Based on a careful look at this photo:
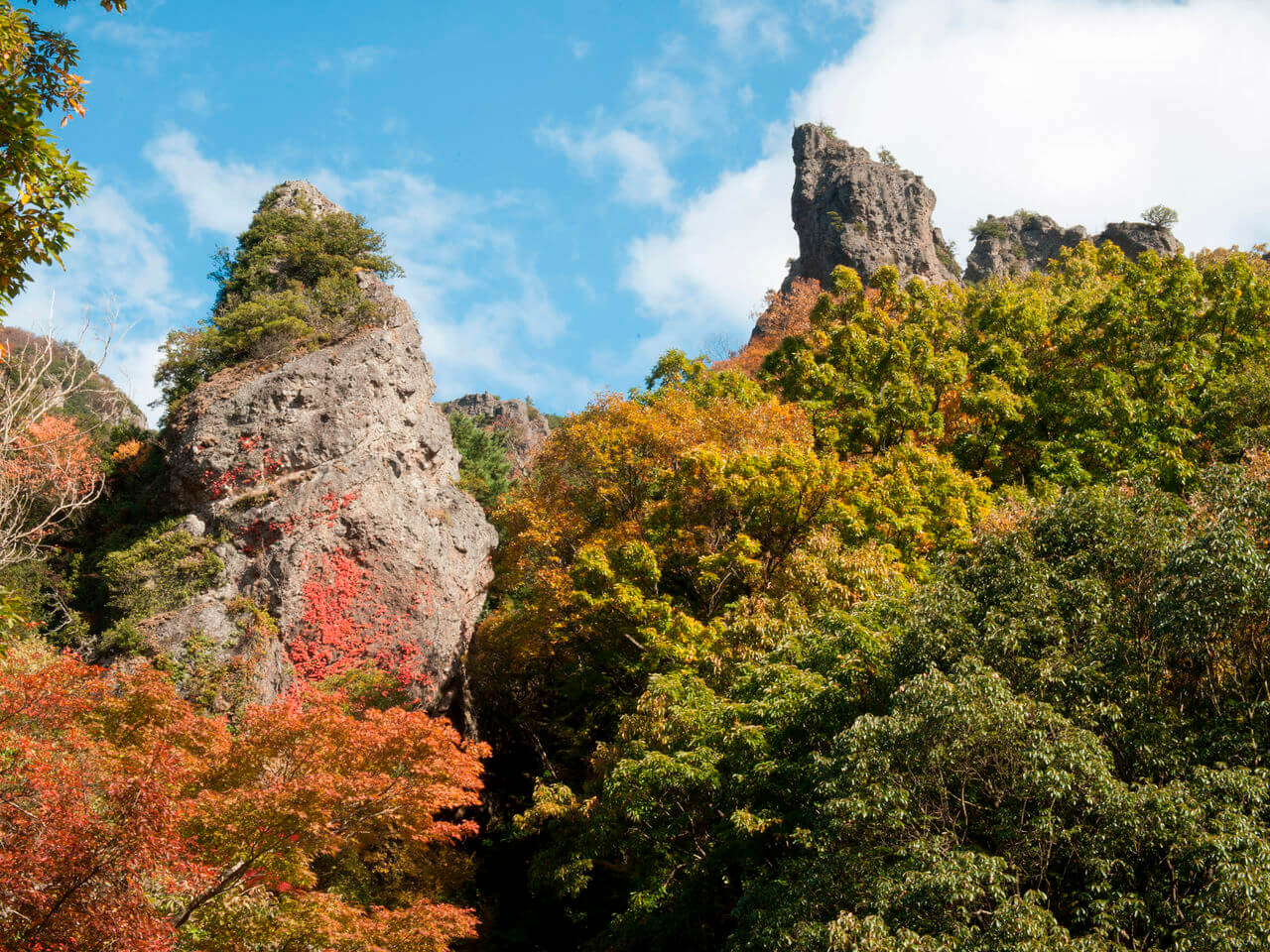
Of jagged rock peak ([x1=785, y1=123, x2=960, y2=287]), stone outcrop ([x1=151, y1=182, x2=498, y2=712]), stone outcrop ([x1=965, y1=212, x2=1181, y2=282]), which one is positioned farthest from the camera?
stone outcrop ([x1=965, y1=212, x2=1181, y2=282])

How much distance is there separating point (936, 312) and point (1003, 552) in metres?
14.8

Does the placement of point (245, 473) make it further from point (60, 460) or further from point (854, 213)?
point (854, 213)

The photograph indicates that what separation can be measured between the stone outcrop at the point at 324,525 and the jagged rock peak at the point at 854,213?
31199 mm

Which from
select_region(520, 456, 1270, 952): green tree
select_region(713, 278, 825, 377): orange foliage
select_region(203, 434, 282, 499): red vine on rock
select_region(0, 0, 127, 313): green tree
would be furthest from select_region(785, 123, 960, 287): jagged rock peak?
select_region(0, 0, 127, 313): green tree

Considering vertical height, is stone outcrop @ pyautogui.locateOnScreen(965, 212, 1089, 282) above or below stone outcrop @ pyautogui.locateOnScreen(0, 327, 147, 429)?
above

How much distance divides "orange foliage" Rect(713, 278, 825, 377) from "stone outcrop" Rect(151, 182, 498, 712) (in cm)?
1737

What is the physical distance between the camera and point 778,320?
4241cm

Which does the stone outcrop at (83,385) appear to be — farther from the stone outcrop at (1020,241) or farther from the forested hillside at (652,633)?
the stone outcrop at (1020,241)

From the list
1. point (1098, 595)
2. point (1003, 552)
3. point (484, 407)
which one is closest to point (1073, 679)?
point (1098, 595)

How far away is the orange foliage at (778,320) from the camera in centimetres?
3746

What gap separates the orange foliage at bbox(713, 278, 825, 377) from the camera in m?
37.5

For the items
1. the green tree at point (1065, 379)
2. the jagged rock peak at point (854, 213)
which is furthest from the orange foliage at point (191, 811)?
the jagged rock peak at point (854, 213)

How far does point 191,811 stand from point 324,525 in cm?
940

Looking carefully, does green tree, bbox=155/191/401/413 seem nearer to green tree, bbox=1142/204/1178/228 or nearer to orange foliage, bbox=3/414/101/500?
orange foliage, bbox=3/414/101/500
